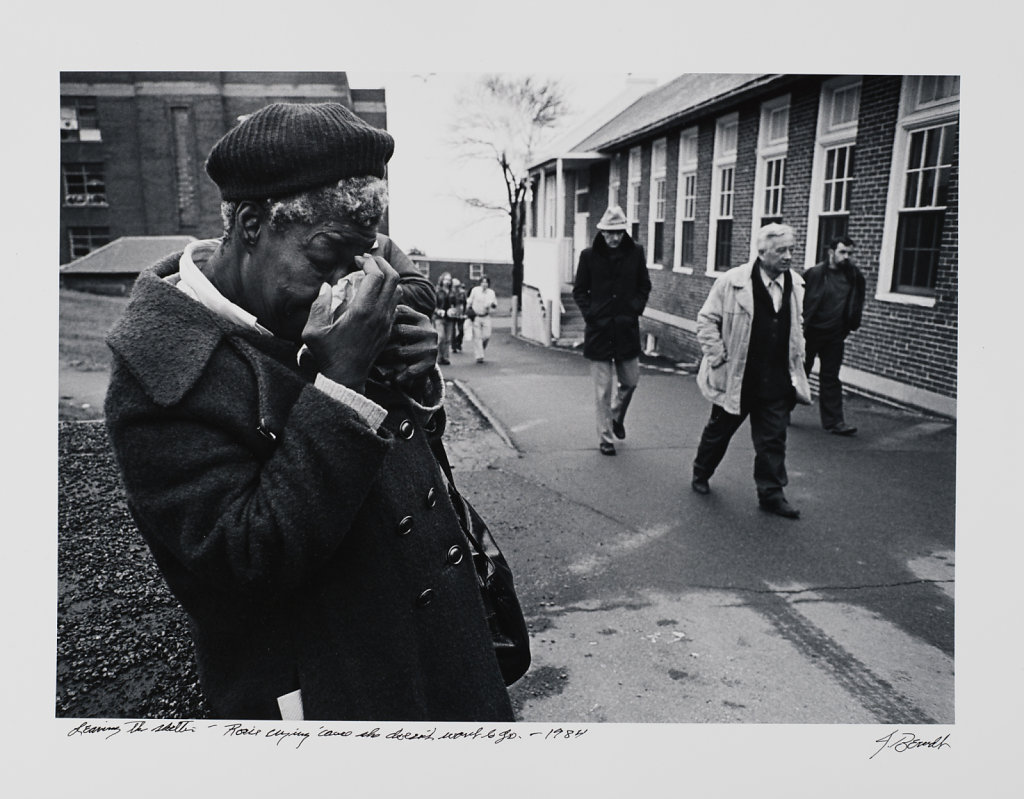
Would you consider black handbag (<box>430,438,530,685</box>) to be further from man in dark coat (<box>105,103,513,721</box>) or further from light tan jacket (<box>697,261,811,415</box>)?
light tan jacket (<box>697,261,811,415</box>)

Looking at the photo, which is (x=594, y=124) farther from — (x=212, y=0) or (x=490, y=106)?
(x=212, y=0)

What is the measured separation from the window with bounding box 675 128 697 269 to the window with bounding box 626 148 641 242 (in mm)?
1560

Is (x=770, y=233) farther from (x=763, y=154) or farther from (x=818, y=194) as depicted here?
(x=763, y=154)

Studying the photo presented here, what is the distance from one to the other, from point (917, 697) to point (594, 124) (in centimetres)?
1764

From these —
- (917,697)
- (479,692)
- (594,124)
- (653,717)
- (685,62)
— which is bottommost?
(653,717)

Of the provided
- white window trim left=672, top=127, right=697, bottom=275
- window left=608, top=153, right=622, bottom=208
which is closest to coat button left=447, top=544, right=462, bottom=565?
white window trim left=672, top=127, right=697, bottom=275

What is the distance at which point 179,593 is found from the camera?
4.00ft

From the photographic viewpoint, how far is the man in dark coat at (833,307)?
6645 mm

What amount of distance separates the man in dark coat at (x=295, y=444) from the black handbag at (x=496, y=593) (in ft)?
0.54

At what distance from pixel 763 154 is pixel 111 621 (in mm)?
8880

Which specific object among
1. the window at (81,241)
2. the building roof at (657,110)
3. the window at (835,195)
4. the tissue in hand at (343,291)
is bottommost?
the tissue in hand at (343,291)

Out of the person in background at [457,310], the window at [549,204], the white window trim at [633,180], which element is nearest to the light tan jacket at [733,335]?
the person in background at [457,310]

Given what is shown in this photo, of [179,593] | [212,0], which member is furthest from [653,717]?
[212,0]
